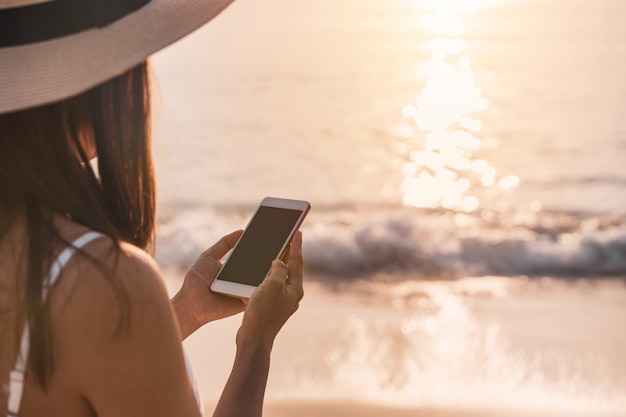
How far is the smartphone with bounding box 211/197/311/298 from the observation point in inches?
75.5

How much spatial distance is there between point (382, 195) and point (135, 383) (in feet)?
27.5

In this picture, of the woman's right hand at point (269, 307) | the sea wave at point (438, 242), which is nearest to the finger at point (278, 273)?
the woman's right hand at point (269, 307)

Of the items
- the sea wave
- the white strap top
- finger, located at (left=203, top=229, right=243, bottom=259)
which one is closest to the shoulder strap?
the white strap top

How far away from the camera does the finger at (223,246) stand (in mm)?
2066

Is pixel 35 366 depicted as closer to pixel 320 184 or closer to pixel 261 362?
pixel 261 362

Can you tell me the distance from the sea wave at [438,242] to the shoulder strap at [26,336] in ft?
20.7

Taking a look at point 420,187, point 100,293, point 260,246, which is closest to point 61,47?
point 100,293

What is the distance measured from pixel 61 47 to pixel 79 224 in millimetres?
250

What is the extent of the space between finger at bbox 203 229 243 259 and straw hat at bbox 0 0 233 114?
789 mm

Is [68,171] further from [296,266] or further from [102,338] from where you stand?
[296,266]

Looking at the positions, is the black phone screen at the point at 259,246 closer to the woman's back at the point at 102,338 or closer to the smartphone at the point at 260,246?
the smartphone at the point at 260,246

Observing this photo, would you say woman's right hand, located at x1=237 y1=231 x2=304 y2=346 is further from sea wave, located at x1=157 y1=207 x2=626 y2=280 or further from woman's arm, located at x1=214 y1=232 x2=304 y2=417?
sea wave, located at x1=157 y1=207 x2=626 y2=280

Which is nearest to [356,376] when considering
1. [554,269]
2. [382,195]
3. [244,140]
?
[554,269]

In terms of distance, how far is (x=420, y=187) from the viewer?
32.0 feet
